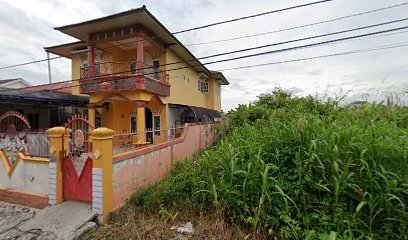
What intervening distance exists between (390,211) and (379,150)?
0.82m

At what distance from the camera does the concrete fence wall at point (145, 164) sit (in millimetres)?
3875

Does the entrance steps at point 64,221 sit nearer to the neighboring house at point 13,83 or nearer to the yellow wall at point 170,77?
the yellow wall at point 170,77

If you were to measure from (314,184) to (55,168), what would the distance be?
4932 mm

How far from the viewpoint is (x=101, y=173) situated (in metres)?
3.48

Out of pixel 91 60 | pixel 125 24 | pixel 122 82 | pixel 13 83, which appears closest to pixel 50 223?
pixel 122 82

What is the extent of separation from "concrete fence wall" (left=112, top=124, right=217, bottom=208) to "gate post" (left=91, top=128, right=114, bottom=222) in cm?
21

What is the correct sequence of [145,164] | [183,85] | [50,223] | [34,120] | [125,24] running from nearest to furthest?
1. [50,223]
2. [145,164]
3. [125,24]
4. [34,120]
5. [183,85]

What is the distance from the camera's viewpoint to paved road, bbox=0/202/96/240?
3.21 metres

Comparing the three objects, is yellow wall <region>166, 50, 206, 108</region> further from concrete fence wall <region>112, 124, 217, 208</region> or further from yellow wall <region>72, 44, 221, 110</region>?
concrete fence wall <region>112, 124, 217, 208</region>

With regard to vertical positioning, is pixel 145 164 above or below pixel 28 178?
above

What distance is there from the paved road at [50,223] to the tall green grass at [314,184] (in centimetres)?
98

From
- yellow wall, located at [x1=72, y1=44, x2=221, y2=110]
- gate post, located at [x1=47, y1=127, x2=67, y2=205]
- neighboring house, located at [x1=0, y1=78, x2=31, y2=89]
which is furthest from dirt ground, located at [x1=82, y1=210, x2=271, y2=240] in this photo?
neighboring house, located at [x1=0, y1=78, x2=31, y2=89]

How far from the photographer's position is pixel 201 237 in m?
2.86

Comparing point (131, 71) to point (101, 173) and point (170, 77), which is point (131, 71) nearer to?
point (170, 77)
